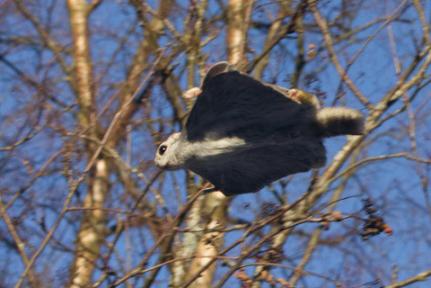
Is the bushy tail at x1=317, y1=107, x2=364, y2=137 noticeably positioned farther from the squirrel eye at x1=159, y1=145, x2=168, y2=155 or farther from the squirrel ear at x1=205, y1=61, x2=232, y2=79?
the squirrel eye at x1=159, y1=145, x2=168, y2=155

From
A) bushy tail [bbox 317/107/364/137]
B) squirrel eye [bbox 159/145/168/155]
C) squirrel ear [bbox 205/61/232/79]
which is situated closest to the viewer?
squirrel ear [bbox 205/61/232/79]

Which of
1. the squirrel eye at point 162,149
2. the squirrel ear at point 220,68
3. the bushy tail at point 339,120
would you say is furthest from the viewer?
the squirrel eye at point 162,149

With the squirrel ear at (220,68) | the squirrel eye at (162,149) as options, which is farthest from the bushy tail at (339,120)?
the squirrel eye at (162,149)

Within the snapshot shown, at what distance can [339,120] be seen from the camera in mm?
7570

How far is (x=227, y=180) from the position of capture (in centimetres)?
823

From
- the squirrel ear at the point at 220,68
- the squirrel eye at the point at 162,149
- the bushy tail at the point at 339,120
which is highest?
the squirrel ear at the point at 220,68

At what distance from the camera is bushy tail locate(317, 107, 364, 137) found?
24.8 feet

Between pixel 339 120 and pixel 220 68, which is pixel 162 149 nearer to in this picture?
pixel 220 68

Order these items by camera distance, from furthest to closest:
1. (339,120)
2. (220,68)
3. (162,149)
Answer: (162,149)
(339,120)
(220,68)

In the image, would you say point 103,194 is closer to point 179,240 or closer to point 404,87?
point 179,240

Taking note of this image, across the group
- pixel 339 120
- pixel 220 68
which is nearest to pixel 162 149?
pixel 220 68

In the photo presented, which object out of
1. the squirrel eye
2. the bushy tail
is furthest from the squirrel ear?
the squirrel eye

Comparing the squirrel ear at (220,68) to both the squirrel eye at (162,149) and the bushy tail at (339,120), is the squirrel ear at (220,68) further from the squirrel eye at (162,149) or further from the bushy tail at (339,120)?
Result: the squirrel eye at (162,149)

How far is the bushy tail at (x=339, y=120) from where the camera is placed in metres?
7.56
